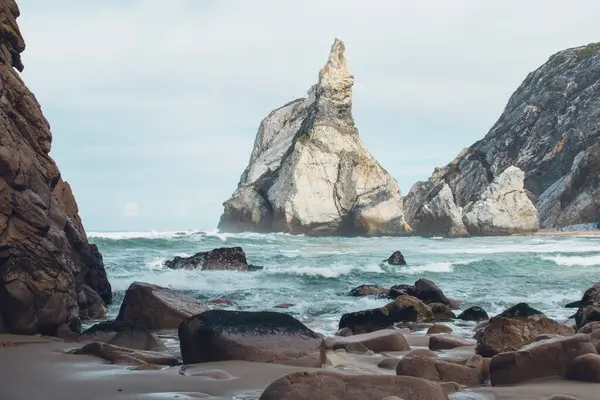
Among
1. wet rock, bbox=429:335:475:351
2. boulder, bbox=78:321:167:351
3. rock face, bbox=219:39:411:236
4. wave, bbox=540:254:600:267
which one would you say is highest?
rock face, bbox=219:39:411:236

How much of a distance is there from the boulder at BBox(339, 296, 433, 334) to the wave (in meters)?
13.7

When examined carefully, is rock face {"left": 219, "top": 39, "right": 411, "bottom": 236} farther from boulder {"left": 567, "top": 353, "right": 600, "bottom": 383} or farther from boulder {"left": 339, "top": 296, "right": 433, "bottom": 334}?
boulder {"left": 567, "top": 353, "right": 600, "bottom": 383}

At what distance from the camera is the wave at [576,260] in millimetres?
22062

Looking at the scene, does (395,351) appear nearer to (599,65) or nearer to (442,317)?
(442,317)

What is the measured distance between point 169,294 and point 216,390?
520 cm

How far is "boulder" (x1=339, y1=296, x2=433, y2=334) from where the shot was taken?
8766 millimetres

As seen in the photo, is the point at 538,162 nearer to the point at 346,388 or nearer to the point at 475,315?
the point at 475,315

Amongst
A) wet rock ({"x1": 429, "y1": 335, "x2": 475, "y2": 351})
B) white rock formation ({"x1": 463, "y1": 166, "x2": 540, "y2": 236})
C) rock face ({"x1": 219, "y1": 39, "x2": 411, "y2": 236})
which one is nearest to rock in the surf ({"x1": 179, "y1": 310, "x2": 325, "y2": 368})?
wet rock ({"x1": 429, "y1": 335, "x2": 475, "y2": 351})

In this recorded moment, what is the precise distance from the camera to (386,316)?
365 inches

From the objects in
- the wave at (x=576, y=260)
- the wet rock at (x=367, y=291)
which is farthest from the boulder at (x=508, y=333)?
the wave at (x=576, y=260)

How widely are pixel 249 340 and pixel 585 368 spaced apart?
2.65 metres

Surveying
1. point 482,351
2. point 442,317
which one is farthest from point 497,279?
point 482,351

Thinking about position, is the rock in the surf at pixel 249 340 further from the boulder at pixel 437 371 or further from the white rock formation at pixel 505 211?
the white rock formation at pixel 505 211

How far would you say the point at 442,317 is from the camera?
1034cm
